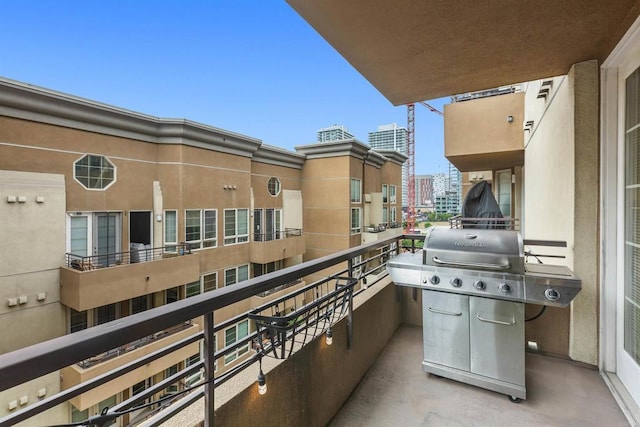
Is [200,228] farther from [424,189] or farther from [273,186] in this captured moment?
[424,189]

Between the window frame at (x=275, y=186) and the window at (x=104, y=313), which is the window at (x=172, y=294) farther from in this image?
the window frame at (x=275, y=186)

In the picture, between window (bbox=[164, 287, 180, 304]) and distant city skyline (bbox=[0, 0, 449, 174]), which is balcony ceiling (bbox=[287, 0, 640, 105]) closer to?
distant city skyline (bbox=[0, 0, 449, 174])

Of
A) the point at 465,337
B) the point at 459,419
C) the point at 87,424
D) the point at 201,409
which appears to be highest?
the point at 87,424

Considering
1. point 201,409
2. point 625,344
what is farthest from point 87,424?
point 625,344

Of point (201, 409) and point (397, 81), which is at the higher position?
point (397, 81)

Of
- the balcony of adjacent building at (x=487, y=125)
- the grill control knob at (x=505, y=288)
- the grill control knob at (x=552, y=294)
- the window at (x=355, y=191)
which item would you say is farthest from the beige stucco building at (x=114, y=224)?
the balcony of adjacent building at (x=487, y=125)

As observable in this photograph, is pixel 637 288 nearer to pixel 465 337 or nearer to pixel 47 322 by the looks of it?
pixel 465 337

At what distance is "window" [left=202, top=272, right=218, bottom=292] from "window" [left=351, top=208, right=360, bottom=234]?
5.92 m

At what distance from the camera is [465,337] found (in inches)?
76.8

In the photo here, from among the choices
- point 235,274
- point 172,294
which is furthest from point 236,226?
point 172,294

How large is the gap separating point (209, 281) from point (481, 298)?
8420mm

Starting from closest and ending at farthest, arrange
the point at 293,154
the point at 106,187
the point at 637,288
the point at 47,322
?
the point at 637,288 < the point at 47,322 < the point at 106,187 < the point at 293,154

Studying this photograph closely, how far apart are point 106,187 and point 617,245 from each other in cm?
821

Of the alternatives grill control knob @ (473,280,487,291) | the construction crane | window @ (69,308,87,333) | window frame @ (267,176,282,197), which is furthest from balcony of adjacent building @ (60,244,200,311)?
the construction crane
